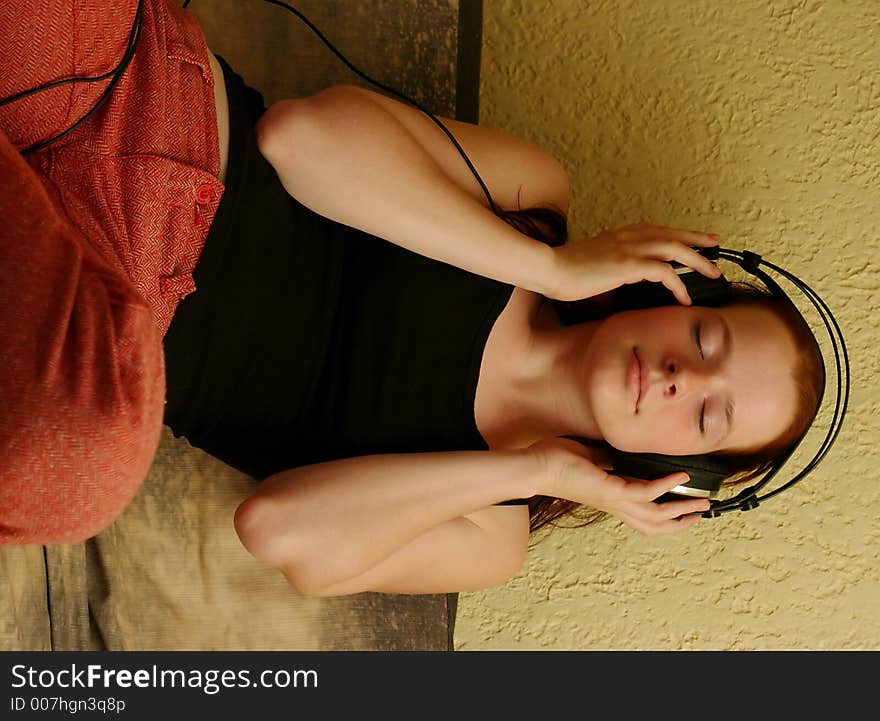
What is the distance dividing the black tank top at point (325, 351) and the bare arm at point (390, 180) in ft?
0.23

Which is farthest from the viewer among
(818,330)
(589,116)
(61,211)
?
(589,116)

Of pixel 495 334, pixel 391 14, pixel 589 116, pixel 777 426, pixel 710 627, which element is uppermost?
pixel 391 14

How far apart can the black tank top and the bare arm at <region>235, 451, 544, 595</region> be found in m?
0.07

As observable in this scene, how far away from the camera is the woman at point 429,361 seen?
41.0 inches

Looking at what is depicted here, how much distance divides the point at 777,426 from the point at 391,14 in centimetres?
84

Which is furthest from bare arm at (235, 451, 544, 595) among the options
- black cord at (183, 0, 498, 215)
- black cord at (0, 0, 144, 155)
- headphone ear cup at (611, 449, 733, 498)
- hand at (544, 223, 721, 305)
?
black cord at (0, 0, 144, 155)

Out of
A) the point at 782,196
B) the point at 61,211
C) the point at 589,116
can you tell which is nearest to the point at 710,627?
the point at 782,196

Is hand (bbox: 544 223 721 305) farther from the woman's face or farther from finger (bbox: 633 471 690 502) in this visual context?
finger (bbox: 633 471 690 502)

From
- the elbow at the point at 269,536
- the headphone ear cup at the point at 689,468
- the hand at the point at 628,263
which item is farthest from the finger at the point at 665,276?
the elbow at the point at 269,536

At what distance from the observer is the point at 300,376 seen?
1185 millimetres

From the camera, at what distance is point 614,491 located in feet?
3.72

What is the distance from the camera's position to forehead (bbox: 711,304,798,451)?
1.07m

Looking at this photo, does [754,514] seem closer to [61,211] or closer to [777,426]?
[777,426]

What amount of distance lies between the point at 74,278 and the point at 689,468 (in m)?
0.78
